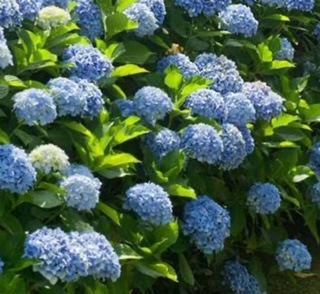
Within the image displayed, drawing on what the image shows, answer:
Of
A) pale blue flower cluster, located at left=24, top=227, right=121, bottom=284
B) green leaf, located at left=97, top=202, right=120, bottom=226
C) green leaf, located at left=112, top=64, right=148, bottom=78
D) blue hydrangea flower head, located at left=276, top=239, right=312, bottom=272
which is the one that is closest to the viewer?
pale blue flower cluster, located at left=24, top=227, right=121, bottom=284

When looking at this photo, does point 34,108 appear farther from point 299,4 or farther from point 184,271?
point 299,4

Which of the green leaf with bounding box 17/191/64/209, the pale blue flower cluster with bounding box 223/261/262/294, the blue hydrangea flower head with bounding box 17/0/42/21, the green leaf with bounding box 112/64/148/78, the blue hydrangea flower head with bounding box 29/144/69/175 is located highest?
the blue hydrangea flower head with bounding box 17/0/42/21

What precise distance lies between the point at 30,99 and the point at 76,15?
0.74 metres

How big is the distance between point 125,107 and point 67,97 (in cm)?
37

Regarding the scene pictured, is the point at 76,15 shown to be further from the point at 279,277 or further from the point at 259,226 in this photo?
the point at 279,277

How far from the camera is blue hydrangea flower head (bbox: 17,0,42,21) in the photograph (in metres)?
3.04

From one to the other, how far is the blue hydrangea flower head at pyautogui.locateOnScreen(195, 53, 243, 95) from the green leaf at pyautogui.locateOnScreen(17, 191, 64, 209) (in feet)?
3.56

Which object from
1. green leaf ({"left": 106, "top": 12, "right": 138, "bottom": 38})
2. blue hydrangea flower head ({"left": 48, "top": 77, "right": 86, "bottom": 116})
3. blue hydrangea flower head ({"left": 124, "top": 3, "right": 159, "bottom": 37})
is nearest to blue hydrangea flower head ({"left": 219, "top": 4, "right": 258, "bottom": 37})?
blue hydrangea flower head ({"left": 124, "top": 3, "right": 159, "bottom": 37})

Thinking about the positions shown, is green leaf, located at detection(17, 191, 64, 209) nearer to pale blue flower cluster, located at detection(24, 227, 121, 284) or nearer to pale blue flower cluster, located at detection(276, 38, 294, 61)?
pale blue flower cluster, located at detection(24, 227, 121, 284)

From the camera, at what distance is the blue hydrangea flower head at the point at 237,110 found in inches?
130

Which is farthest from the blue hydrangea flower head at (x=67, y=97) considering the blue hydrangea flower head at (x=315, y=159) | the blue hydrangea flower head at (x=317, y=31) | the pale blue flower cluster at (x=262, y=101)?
the blue hydrangea flower head at (x=317, y=31)

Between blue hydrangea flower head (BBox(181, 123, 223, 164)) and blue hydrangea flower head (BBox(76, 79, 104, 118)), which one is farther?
blue hydrangea flower head (BBox(181, 123, 223, 164))

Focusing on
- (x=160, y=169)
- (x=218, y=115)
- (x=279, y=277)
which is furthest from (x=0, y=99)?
(x=279, y=277)

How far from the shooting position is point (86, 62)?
3057 millimetres
